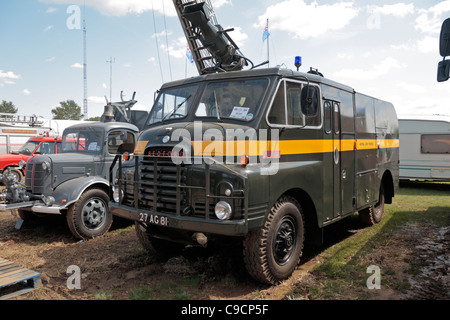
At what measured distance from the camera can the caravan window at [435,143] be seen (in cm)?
1355

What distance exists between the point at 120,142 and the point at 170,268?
3.93 meters

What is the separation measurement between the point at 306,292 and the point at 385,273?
54.3 inches

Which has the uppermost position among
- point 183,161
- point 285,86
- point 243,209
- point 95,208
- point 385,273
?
point 285,86

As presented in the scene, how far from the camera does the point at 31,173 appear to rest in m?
7.04

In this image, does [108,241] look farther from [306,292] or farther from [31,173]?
[306,292]

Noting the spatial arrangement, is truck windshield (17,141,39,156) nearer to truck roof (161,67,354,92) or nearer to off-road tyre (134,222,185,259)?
off-road tyre (134,222,185,259)

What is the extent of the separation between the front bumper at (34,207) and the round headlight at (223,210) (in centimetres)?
391

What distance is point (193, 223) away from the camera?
12.6ft

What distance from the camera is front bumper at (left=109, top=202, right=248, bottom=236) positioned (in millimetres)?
3662

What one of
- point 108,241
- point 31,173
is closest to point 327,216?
point 108,241

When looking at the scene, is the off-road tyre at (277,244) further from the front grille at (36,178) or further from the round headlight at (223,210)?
the front grille at (36,178)

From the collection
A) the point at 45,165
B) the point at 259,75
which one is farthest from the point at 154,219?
the point at 45,165

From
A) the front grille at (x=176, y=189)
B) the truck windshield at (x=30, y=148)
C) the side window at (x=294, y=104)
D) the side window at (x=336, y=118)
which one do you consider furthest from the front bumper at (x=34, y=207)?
the truck windshield at (x=30, y=148)

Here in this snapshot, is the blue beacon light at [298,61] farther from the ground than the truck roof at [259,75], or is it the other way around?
the blue beacon light at [298,61]
